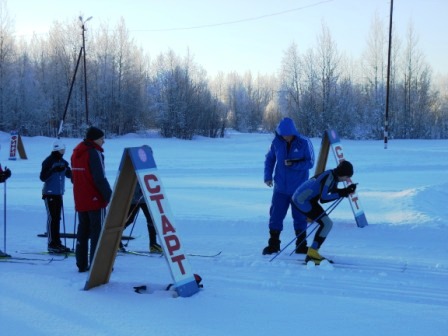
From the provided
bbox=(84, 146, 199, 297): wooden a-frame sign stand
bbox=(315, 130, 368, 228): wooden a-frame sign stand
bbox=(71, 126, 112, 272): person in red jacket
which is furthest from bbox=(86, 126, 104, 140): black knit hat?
bbox=(315, 130, 368, 228): wooden a-frame sign stand

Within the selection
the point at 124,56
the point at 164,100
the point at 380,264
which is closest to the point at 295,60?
the point at 164,100

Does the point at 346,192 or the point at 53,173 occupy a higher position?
the point at 53,173

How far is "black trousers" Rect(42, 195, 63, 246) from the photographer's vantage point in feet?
23.0

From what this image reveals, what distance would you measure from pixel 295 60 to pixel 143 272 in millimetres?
44330

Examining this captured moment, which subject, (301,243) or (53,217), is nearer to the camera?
(301,243)

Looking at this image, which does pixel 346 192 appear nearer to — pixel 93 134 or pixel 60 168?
pixel 93 134

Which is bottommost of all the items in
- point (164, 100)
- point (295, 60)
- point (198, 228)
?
point (198, 228)

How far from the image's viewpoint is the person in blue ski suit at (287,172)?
22.4 ft

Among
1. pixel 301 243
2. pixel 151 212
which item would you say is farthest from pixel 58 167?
pixel 301 243

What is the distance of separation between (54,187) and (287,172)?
3.49 meters

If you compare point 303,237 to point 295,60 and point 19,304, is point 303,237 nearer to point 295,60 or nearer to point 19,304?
point 19,304

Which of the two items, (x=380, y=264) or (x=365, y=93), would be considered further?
(x=365, y=93)

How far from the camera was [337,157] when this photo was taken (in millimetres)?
8898

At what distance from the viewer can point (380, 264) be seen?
6164 mm
